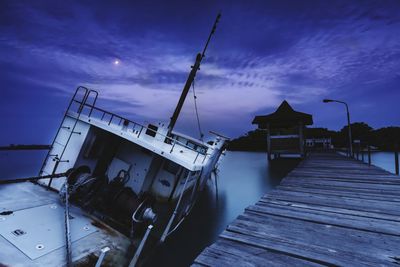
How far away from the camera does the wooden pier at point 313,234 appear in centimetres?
245

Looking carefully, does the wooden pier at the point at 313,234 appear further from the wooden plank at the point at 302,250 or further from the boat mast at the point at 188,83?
the boat mast at the point at 188,83

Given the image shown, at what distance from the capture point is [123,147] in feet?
30.8

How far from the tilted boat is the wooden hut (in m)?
13.4

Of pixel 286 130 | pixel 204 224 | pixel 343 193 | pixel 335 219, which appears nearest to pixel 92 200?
pixel 204 224

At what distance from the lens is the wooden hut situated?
21.5 meters

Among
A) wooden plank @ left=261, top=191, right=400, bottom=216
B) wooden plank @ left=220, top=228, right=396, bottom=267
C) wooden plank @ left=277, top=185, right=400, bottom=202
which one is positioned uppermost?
wooden plank @ left=277, top=185, right=400, bottom=202

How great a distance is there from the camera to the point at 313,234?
313 centimetres

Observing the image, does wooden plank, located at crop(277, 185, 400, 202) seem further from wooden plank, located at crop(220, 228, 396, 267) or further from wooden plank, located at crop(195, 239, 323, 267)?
wooden plank, located at crop(195, 239, 323, 267)

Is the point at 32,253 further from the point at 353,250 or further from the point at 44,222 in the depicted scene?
the point at 353,250

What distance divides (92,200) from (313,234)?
668 centimetres

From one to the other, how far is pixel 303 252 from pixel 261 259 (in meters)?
0.56

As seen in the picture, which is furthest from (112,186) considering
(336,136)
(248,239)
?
(336,136)

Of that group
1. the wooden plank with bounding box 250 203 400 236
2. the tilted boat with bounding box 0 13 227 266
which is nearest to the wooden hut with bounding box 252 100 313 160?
the tilted boat with bounding box 0 13 227 266

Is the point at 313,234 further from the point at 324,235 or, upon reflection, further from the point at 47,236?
the point at 47,236
